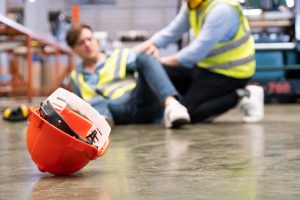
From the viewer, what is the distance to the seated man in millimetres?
2613

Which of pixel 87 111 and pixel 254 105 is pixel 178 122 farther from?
pixel 87 111

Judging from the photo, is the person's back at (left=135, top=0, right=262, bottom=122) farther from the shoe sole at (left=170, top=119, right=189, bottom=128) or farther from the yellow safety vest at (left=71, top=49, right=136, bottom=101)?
the shoe sole at (left=170, top=119, right=189, bottom=128)

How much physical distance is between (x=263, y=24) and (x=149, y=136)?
3945 mm

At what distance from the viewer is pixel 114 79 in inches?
107

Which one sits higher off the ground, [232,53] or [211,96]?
[232,53]

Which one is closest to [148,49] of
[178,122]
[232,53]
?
[232,53]

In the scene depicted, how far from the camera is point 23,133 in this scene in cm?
240

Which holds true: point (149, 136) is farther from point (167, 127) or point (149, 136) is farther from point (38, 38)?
point (38, 38)

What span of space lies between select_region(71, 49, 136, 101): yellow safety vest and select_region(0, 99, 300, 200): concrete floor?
66 centimetres

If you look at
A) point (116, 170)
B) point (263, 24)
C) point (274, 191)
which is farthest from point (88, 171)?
point (263, 24)

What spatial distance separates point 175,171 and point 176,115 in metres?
1.10

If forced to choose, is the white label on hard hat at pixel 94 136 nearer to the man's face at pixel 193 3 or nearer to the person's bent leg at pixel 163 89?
the person's bent leg at pixel 163 89

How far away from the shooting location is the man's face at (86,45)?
265cm

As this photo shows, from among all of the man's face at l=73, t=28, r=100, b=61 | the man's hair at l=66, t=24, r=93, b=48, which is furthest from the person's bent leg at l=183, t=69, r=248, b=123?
the man's hair at l=66, t=24, r=93, b=48
